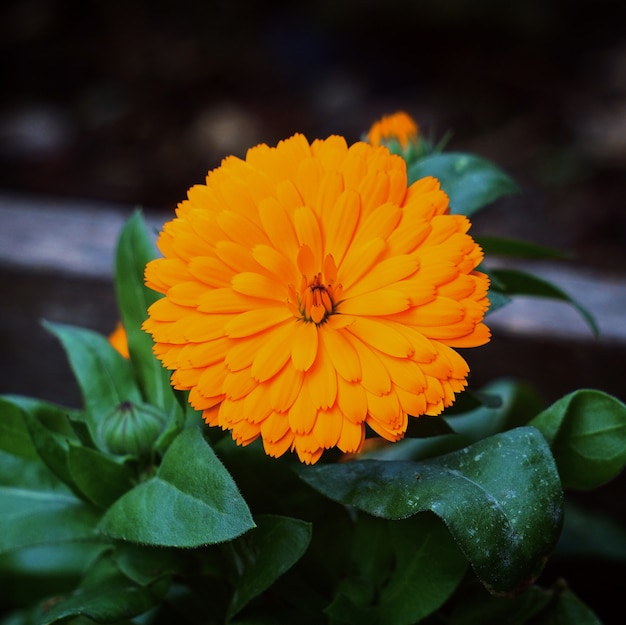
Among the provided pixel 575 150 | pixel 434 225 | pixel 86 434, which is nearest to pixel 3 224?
pixel 86 434

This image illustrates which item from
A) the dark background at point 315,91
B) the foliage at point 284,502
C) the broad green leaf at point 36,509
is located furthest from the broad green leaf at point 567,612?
the dark background at point 315,91

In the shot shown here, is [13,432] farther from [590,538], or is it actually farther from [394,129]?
[590,538]

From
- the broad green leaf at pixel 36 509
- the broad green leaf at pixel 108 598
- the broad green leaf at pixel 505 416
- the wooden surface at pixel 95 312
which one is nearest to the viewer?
the broad green leaf at pixel 108 598

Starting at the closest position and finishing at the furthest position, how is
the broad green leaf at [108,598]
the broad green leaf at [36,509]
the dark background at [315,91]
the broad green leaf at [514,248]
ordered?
the broad green leaf at [108,598] < the broad green leaf at [36,509] < the broad green leaf at [514,248] < the dark background at [315,91]

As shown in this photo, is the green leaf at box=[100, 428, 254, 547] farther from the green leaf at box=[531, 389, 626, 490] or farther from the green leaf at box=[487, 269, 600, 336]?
the green leaf at box=[487, 269, 600, 336]

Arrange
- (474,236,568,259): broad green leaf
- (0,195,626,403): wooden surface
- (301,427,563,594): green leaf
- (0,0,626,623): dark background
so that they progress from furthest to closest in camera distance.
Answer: (0,0,626,623): dark background, (0,195,626,403): wooden surface, (474,236,568,259): broad green leaf, (301,427,563,594): green leaf

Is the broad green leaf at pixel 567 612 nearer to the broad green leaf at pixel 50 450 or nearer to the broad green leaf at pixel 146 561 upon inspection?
the broad green leaf at pixel 146 561

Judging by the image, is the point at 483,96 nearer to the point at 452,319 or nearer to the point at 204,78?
the point at 204,78

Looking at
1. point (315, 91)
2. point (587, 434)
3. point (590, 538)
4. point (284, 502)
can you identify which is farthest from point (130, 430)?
point (315, 91)

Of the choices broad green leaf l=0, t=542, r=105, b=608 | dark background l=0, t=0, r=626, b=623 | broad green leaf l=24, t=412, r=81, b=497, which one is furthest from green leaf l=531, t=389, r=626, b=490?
dark background l=0, t=0, r=626, b=623
